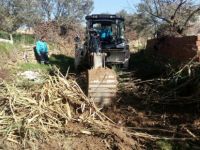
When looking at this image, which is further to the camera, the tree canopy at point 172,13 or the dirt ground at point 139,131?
the tree canopy at point 172,13

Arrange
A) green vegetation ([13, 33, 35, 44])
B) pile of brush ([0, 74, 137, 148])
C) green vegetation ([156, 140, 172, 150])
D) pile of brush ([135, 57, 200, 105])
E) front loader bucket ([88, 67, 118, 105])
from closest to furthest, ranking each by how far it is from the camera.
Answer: green vegetation ([156, 140, 172, 150]), pile of brush ([0, 74, 137, 148]), pile of brush ([135, 57, 200, 105]), front loader bucket ([88, 67, 118, 105]), green vegetation ([13, 33, 35, 44])

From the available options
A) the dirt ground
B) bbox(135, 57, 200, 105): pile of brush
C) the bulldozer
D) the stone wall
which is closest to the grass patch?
the bulldozer

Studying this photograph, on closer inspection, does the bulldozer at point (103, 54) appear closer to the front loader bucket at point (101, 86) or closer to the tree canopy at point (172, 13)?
the front loader bucket at point (101, 86)

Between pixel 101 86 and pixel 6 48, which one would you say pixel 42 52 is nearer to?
pixel 6 48

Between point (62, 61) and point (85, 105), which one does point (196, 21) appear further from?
point (85, 105)

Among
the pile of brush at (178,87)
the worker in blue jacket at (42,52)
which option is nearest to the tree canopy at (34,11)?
the worker in blue jacket at (42,52)

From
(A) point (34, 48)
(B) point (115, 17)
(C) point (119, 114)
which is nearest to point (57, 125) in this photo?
(C) point (119, 114)

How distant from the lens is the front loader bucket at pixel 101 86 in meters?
9.44

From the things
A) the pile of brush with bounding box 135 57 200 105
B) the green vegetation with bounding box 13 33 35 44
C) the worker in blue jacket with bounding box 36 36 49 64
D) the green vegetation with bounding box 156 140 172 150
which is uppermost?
the green vegetation with bounding box 13 33 35 44

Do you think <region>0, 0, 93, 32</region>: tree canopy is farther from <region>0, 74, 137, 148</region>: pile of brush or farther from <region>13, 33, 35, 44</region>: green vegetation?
<region>0, 74, 137, 148</region>: pile of brush

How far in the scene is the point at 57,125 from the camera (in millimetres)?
7488

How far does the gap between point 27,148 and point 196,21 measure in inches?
918

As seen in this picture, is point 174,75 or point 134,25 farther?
point 134,25

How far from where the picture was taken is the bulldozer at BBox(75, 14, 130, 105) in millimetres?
9461
